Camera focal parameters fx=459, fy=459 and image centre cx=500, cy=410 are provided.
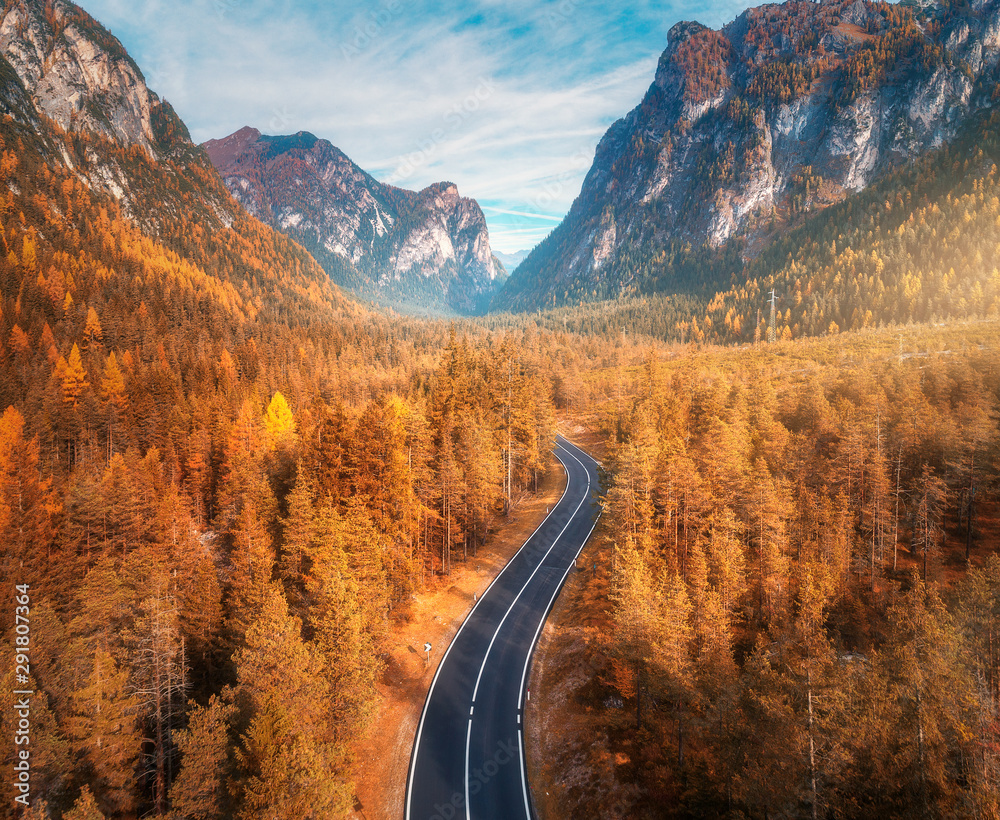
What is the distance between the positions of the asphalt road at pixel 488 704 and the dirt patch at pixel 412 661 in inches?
28.8

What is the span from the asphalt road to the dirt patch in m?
0.73

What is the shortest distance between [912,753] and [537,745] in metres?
17.6

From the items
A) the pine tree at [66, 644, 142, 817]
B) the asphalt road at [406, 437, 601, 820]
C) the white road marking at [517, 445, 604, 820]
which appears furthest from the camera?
the white road marking at [517, 445, 604, 820]

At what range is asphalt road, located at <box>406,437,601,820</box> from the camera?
22.8 m

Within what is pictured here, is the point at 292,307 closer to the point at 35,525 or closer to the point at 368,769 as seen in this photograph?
the point at 35,525

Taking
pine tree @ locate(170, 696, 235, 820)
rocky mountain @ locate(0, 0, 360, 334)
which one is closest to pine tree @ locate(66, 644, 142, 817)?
pine tree @ locate(170, 696, 235, 820)

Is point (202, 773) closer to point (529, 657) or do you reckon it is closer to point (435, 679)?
point (435, 679)

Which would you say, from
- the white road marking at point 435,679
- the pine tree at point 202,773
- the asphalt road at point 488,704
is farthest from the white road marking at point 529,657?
the pine tree at point 202,773

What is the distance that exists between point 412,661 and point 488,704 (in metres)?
6.92

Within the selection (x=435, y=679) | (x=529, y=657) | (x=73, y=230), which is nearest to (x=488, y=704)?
(x=435, y=679)

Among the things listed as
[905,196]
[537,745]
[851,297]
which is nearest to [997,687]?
[537,745]

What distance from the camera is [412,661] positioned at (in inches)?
1291

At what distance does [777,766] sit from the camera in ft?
53.1

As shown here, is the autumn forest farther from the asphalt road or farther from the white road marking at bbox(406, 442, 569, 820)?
the white road marking at bbox(406, 442, 569, 820)
